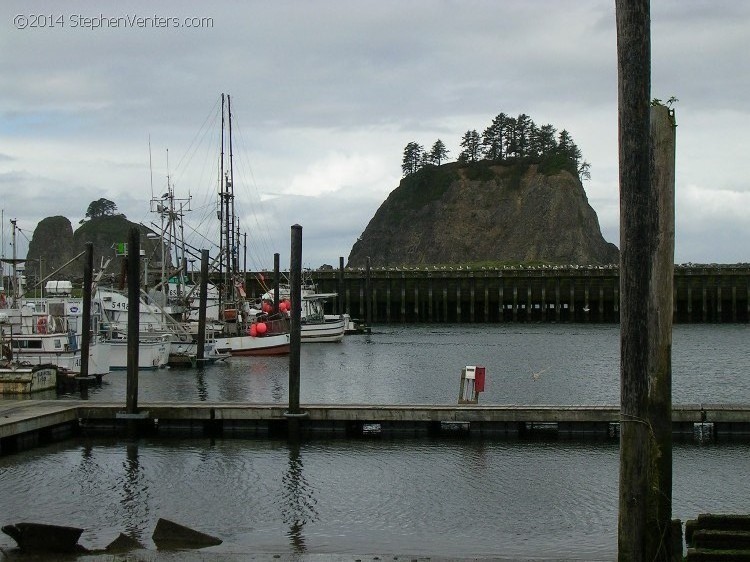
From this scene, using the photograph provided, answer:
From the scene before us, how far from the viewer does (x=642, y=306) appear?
32.5ft

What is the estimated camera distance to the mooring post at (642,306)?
9430 millimetres

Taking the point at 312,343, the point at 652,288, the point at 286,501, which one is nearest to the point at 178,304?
the point at 312,343

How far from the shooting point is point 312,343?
8219cm

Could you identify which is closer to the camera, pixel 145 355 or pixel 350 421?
pixel 350 421

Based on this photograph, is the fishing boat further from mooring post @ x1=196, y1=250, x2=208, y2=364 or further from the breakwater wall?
the breakwater wall

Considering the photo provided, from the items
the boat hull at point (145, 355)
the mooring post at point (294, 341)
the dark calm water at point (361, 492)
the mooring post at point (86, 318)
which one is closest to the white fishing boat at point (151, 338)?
the boat hull at point (145, 355)

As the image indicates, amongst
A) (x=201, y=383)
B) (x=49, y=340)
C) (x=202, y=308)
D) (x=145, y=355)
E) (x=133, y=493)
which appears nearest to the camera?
(x=133, y=493)

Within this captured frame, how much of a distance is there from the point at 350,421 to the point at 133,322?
23.0 feet

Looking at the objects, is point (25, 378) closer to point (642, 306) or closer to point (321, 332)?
point (642, 306)

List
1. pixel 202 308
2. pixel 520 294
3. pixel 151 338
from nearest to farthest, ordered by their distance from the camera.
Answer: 1. pixel 202 308
2. pixel 151 338
3. pixel 520 294

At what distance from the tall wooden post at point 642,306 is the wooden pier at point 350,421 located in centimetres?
1352

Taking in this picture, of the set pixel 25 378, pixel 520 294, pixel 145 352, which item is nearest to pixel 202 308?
pixel 145 352

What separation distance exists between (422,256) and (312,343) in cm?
10029

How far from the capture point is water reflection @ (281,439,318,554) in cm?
1628
